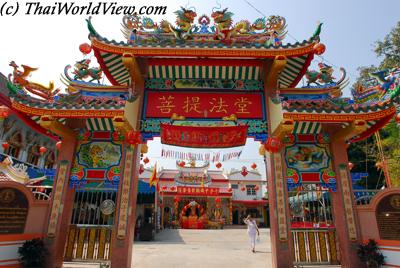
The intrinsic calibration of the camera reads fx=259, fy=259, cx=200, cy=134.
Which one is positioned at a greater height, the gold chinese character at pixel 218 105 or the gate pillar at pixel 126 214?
the gold chinese character at pixel 218 105

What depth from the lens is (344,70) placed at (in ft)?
26.1

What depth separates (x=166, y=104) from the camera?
305 inches

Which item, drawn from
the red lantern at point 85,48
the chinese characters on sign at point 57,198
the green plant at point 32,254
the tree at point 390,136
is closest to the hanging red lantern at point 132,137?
the chinese characters on sign at point 57,198

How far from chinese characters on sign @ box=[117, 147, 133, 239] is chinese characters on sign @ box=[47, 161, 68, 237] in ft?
5.29

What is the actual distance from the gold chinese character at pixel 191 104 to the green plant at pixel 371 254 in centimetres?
539

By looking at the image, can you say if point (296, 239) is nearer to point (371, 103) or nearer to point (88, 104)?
point (371, 103)

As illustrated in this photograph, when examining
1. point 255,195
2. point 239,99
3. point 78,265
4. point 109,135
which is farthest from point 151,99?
point 255,195

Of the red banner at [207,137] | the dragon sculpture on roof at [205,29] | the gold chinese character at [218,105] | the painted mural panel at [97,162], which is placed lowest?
the painted mural panel at [97,162]

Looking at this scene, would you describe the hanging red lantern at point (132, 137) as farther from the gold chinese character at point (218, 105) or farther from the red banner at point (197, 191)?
the red banner at point (197, 191)

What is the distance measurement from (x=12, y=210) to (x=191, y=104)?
16.9ft

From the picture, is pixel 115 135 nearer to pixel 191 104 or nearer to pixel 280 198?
pixel 191 104

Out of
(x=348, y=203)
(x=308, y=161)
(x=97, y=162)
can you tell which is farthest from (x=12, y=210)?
(x=348, y=203)

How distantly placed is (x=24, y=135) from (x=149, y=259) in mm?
11862

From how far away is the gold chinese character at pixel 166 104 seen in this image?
7.64 meters
